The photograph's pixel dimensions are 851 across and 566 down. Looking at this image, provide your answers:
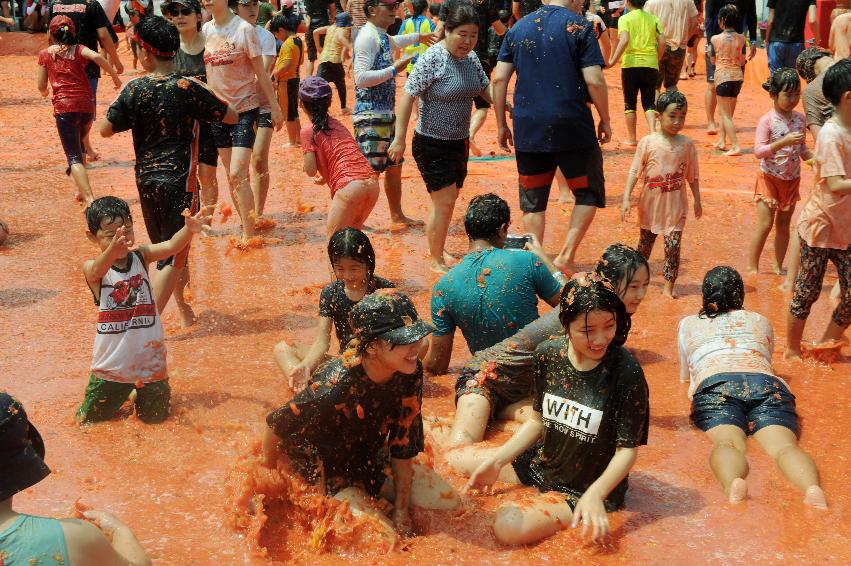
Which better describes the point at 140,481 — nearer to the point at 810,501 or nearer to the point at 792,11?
the point at 810,501

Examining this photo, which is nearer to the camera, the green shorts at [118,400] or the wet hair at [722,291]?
the green shorts at [118,400]

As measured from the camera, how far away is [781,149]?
305 inches

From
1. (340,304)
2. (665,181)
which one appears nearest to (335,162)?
(340,304)

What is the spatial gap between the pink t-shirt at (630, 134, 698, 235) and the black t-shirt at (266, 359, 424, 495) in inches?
157

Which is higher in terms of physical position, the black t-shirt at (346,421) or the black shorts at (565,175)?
the black shorts at (565,175)

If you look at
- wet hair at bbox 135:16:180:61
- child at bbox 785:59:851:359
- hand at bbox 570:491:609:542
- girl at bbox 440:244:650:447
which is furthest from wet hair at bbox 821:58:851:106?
wet hair at bbox 135:16:180:61

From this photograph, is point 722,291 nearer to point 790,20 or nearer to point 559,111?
point 559,111

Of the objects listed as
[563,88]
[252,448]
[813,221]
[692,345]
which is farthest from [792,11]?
[252,448]

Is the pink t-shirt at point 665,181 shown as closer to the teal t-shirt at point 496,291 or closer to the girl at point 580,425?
the teal t-shirt at point 496,291

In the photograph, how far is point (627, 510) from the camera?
14.9 feet

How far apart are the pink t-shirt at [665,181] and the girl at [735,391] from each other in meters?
2.03

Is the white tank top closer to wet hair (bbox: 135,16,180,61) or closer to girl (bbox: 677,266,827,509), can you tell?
wet hair (bbox: 135,16,180,61)

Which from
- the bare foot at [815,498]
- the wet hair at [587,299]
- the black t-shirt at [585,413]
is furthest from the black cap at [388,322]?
the bare foot at [815,498]

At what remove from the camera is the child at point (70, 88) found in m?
10.4
